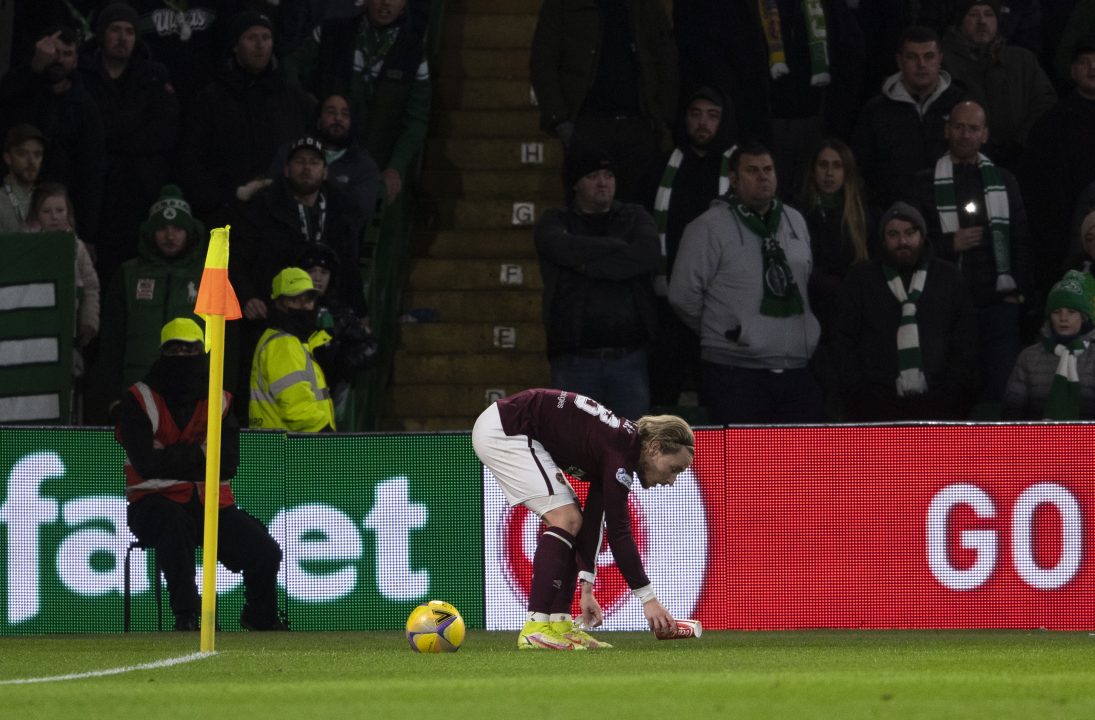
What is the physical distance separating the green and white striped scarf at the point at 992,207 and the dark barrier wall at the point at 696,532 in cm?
185

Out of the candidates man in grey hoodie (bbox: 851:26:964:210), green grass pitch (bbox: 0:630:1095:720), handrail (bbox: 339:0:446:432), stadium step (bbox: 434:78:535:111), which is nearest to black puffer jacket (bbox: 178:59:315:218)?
handrail (bbox: 339:0:446:432)

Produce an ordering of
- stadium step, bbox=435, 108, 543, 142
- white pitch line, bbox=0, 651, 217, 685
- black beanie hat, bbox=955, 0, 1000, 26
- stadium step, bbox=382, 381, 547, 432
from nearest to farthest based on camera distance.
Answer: white pitch line, bbox=0, 651, 217, 685 < black beanie hat, bbox=955, 0, 1000, 26 < stadium step, bbox=382, 381, 547, 432 < stadium step, bbox=435, 108, 543, 142

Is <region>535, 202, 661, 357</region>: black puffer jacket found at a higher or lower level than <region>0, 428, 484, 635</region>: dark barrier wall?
higher

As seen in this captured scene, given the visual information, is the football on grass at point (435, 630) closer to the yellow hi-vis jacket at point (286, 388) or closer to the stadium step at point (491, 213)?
the yellow hi-vis jacket at point (286, 388)

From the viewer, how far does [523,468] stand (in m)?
10.5

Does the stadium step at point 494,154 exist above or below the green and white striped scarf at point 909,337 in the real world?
above

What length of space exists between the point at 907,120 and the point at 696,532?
4028 millimetres

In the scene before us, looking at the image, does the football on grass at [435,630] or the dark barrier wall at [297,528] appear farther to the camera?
the dark barrier wall at [297,528]

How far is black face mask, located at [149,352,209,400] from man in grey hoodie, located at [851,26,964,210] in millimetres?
5305

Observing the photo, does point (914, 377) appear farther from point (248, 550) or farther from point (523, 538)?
point (248, 550)

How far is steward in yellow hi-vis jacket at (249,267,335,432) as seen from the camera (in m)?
13.2

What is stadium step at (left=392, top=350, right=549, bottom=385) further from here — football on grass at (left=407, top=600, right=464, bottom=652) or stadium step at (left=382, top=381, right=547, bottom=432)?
football on grass at (left=407, top=600, right=464, bottom=652)

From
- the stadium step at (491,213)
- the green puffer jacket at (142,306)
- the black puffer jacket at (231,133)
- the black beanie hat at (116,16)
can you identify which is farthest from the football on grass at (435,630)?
the stadium step at (491,213)

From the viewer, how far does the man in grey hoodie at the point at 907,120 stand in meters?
14.8
